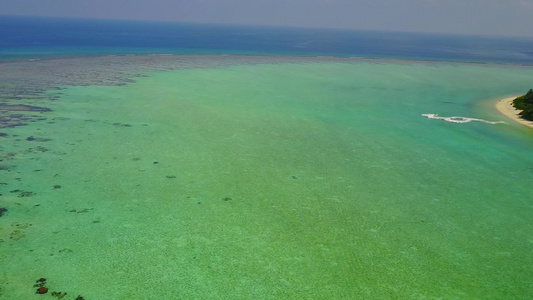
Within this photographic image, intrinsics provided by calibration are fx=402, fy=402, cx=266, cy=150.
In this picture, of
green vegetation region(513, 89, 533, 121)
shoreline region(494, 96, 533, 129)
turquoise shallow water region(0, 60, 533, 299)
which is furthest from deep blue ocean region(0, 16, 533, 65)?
green vegetation region(513, 89, 533, 121)

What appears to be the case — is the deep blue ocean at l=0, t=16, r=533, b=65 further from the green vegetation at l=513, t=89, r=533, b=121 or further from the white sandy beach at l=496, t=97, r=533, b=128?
the green vegetation at l=513, t=89, r=533, b=121

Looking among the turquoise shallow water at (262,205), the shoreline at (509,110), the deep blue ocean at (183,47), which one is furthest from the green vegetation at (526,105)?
the deep blue ocean at (183,47)

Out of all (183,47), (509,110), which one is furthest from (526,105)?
(183,47)

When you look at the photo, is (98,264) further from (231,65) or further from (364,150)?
(231,65)

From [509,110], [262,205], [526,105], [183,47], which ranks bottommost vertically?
[262,205]

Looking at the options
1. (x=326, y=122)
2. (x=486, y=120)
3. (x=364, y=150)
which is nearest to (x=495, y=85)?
(x=486, y=120)

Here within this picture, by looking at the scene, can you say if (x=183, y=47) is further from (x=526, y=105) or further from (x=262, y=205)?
(x=262, y=205)

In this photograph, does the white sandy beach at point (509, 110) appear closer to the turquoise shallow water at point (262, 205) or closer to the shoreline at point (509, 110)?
the shoreline at point (509, 110)
